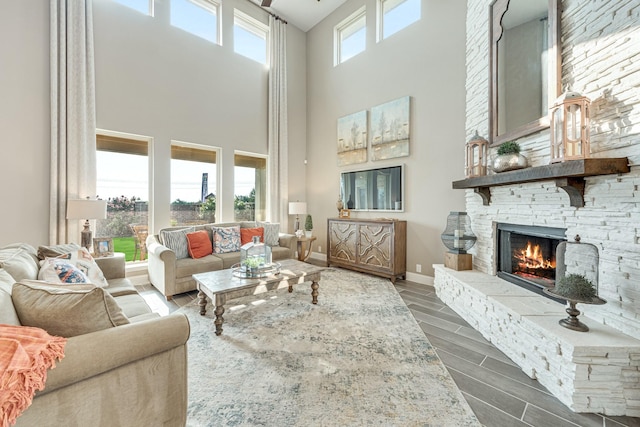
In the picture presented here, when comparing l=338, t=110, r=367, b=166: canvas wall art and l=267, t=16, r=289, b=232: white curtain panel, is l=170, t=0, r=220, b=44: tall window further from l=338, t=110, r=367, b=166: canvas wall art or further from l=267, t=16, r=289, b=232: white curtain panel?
l=338, t=110, r=367, b=166: canvas wall art

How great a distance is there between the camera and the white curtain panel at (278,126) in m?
5.40

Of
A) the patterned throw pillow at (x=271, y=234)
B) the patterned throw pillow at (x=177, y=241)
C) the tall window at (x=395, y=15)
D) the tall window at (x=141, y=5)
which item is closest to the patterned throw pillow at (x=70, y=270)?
the patterned throw pillow at (x=177, y=241)

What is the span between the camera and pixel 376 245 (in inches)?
163

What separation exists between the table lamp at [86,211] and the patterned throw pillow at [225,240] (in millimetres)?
1414

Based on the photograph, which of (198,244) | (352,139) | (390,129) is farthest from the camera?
(352,139)

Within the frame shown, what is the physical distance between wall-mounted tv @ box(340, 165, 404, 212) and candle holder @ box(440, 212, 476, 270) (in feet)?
3.47

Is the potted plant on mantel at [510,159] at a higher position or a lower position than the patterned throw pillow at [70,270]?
higher

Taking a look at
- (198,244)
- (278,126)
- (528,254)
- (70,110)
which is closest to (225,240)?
(198,244)

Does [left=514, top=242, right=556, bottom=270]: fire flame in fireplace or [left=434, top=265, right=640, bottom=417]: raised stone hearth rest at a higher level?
[left=514, top=242, right=556, bottom=270]: fire flame in fireplace

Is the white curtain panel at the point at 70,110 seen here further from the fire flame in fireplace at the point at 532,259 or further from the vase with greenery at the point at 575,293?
the fire flame in fireplace at the point at 532,259

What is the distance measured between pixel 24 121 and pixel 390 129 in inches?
193

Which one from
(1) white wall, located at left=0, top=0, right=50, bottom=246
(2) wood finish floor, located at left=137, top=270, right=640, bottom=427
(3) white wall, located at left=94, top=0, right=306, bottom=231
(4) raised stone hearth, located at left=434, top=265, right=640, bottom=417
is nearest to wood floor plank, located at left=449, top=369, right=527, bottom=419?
(2) wood finish floor, located at left=137, top=270, right=640, bottom=427

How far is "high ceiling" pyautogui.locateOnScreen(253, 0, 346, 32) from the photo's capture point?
5145mm

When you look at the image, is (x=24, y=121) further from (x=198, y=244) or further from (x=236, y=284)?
(x=236, y=284)
